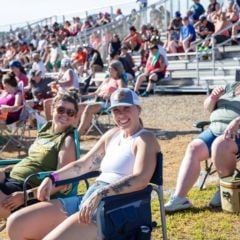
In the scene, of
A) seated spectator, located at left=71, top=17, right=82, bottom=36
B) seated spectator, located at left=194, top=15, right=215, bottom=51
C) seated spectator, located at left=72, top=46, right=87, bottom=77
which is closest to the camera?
seated spectator, located at left=194, top=15, right=215, bottom=51

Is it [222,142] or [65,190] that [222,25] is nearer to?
[222,142]

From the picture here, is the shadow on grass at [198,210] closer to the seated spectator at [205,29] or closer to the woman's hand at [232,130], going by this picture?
the woman's hand at [232,130]

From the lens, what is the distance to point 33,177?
4062mm

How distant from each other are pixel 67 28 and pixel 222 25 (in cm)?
1140

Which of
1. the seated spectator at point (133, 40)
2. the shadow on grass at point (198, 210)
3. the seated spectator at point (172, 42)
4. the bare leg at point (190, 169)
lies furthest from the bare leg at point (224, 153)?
the seated spectator at point (133, 40)

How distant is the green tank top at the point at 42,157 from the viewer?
4.15 metres

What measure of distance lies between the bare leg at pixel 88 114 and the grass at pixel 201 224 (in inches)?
158

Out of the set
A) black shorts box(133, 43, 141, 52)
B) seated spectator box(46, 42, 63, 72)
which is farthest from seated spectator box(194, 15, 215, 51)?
seated spectator box(46, 42, 63, 72)

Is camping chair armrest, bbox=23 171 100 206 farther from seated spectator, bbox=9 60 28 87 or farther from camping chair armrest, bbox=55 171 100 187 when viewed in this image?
seated spectator, bbox=9 60 28 87

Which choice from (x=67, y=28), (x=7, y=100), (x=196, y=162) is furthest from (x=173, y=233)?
(x=67, y=28)

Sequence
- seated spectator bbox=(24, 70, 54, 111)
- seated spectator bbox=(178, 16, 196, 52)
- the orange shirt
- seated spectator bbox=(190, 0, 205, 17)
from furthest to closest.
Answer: seated spectator bbox=(190, 0, 205, 17) → the orange shirt → seated spectator bbox=(178, 16, 196, 52) → seated spectator bbox=(24, 70, 54, 111)

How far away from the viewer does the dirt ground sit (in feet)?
23.5

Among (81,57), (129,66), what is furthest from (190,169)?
(81,57)

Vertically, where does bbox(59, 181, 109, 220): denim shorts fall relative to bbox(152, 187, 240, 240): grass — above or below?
above
